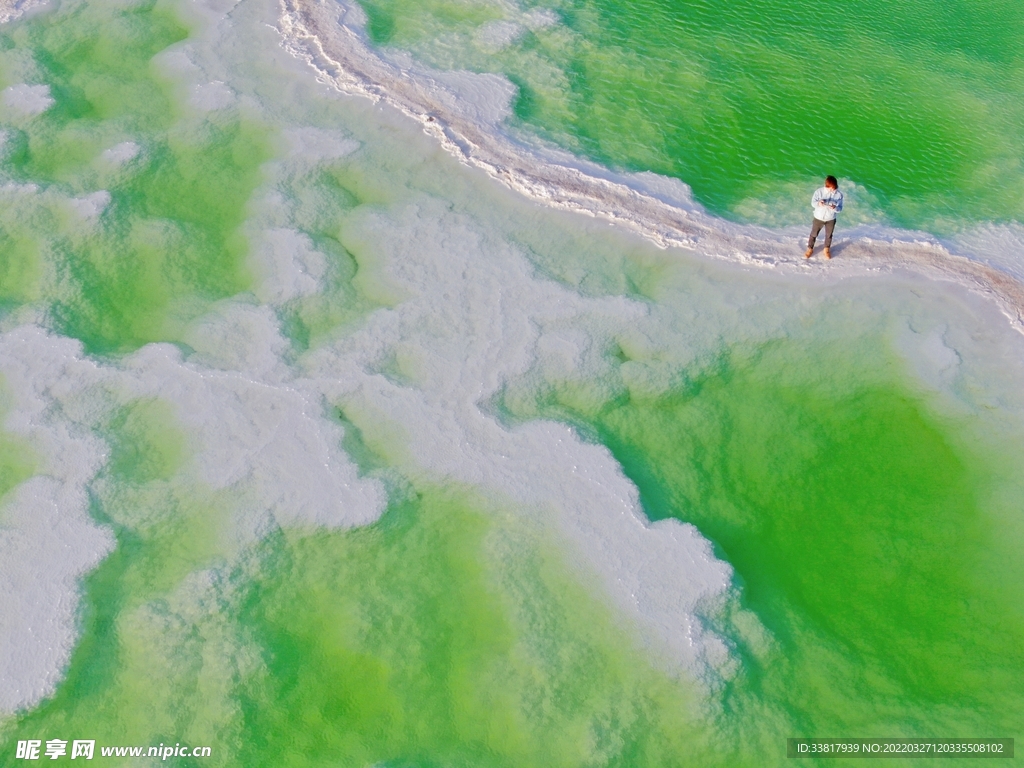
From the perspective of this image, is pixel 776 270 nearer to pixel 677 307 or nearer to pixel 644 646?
pixel 677 307

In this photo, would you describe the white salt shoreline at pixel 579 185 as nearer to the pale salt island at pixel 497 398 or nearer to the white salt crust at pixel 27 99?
the pale salt island at pixel 497 398

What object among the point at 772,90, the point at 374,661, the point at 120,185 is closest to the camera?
the point at 374,661

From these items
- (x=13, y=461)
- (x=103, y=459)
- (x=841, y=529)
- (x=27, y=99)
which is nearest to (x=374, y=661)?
(x=103, y=459)

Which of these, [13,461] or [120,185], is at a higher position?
[120,185]

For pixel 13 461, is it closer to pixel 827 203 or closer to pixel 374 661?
pixel 374 661

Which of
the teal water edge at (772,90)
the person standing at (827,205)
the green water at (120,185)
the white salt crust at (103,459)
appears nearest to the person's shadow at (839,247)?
the person standing at (827,205)

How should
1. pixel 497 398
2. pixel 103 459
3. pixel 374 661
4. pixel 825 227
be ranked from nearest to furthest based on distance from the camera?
pixel 374 661, pixel 103 459, pixel 497 398, pixel 825 227
